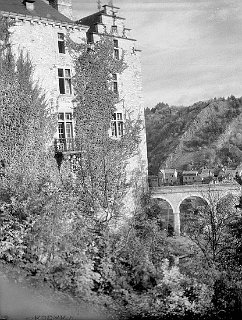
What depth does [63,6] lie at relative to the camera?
24578mm

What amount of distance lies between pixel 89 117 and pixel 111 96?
5.88ft

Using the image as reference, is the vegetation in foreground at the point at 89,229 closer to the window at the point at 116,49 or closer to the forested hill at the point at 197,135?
the window at the point at 116,49

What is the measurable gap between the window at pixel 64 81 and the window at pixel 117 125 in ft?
9.61

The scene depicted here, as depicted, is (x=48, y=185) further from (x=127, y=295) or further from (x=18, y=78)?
(x=127, y=295)

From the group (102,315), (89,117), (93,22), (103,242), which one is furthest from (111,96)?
(102,315)

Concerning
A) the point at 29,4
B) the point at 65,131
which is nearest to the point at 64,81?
the point at 65,131

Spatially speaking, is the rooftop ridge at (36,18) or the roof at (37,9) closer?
the rooftop ridge at (36,18)

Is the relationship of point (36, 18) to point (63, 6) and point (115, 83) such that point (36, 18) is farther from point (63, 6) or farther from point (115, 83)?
→ point (115, 83)

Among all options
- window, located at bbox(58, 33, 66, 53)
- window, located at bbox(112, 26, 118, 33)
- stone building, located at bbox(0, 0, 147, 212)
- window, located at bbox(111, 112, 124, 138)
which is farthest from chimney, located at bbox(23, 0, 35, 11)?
window, located at bbox(111, 112, 124, 138)

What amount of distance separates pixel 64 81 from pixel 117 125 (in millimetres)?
3636

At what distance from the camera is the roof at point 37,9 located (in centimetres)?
2097

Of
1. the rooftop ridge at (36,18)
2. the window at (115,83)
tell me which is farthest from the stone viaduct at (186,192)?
the rooftop ridge at (36,18)

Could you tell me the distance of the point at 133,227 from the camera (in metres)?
22.3

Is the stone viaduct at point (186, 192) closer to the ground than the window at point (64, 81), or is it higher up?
closer to the ground
